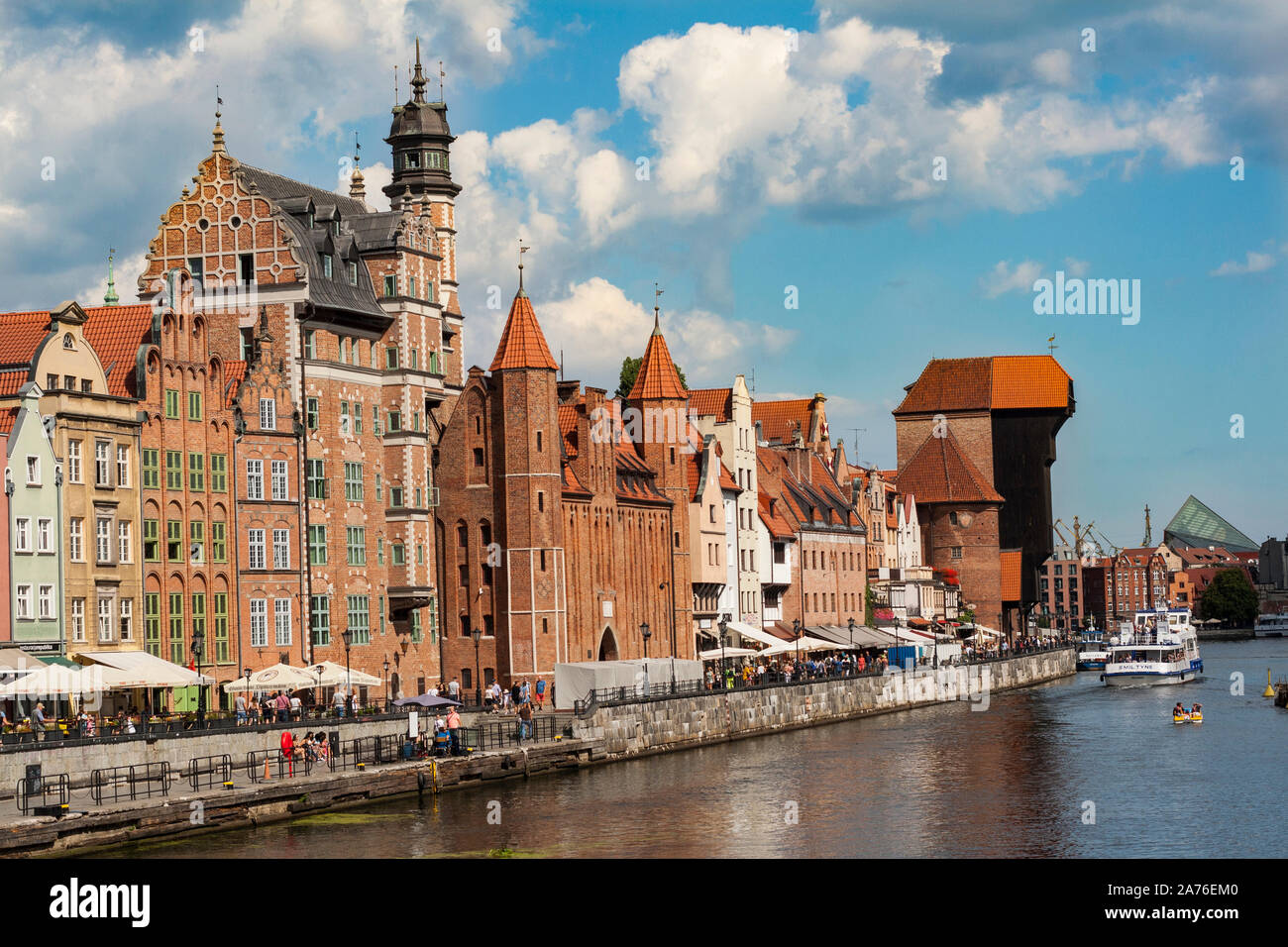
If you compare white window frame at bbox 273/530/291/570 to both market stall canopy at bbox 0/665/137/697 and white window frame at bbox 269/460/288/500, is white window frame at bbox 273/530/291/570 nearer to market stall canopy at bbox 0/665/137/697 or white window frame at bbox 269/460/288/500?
white window frame at bbox 269/460/288/500

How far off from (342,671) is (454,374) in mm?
27215

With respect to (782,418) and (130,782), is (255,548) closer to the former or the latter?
(130,782)

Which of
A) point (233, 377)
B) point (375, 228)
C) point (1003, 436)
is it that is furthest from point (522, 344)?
point (1003, 436)

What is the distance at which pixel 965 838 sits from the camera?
1925 inches

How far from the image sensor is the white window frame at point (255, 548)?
74.6 meters

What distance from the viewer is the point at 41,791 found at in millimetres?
46531

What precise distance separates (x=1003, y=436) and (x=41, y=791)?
497 feet

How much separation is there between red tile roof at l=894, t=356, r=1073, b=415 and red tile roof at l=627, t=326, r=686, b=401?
89638 millimetres

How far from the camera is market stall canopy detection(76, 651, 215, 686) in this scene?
59.3 meters

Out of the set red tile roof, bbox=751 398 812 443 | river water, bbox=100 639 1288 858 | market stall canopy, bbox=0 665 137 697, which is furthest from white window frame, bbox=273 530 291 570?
red tile roof, bbox=751 398 812 443

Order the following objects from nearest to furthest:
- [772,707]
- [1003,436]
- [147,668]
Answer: [147,668] < [772,707] < [1003,436]
